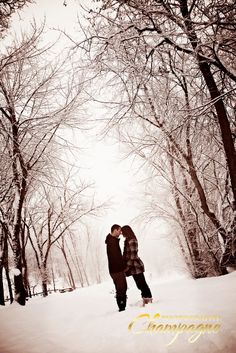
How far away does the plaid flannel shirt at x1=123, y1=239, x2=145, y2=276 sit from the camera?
15.3 feet

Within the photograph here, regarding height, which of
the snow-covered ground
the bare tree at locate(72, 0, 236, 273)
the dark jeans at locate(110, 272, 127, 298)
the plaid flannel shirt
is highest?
the bare tree at locate(72, 0, 236, 273)

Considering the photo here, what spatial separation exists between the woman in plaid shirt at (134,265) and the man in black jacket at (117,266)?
0.11 m

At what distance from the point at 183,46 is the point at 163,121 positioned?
86.2 inches

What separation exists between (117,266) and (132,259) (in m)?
0.29

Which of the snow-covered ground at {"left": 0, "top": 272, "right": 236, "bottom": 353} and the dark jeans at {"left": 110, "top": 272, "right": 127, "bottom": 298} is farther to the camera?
the dark jeans at {"left": 110, "top": 272, "right": 127, "bottom": 298}

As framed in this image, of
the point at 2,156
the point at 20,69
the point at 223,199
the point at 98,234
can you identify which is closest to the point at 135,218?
the point at 223,199

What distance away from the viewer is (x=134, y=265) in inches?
184

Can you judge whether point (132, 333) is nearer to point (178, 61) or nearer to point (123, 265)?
point (123, 265)

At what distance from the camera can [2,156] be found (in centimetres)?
759

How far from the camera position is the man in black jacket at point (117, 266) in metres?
4.57

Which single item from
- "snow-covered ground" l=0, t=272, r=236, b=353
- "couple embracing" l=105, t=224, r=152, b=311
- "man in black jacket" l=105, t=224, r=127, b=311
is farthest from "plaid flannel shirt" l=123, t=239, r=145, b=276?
"snow-covered ground" l=0, t=272, r=236, b=353

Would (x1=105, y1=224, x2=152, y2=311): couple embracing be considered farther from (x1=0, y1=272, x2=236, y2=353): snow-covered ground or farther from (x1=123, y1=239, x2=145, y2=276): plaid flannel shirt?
(x1=0, y1=272, x2=236, y2=353): snow-covered ground

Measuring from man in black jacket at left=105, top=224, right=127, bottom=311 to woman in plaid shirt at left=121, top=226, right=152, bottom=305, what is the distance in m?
0.11

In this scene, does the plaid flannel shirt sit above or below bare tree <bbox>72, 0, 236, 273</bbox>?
below
